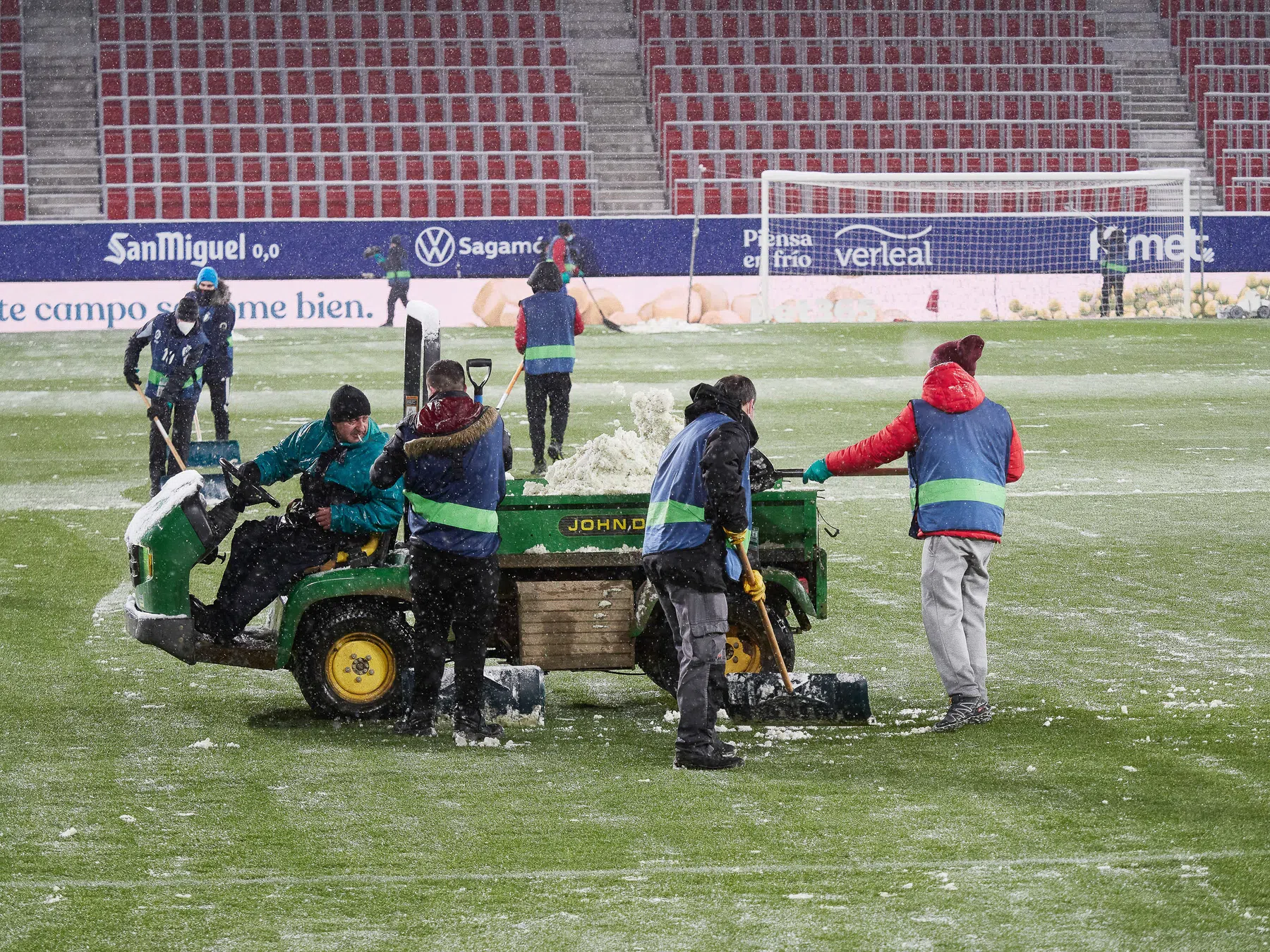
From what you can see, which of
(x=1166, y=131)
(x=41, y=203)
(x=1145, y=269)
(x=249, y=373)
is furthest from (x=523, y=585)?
(x=1166, y=131)

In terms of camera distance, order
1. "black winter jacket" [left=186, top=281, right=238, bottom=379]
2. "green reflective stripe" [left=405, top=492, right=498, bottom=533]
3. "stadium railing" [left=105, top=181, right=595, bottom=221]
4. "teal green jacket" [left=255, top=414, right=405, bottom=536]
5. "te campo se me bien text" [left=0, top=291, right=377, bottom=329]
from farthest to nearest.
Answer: "stadium railing" [left=105, top=181, right=595, bottom=221] → "te campo se me bien text" [left=0, top=291, right=377, bottom=329] → "black winter jacket" [left=186, top=281, right=238, bottom=379] → "teal green jacket" [left=255, top=414, right=405, bottom=536] → "green reflective stripe" [left=405, top=492, right=498, bottom=533]

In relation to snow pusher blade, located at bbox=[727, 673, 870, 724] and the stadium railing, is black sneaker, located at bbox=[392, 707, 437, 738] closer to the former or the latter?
snow pusher blade, located at bbox=[727, 673, 870, 724]

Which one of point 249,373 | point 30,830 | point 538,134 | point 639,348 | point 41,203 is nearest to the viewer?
point 30,830

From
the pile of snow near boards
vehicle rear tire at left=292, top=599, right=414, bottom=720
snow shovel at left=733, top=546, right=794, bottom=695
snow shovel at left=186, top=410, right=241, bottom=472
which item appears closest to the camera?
snow shovel at left=733, top=546, right=794, bottom=695

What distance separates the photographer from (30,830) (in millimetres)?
5891

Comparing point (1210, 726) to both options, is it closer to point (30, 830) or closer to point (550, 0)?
point (30, 830)

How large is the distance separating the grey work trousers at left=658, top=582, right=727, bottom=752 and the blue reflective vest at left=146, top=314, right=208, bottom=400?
8.45 meters

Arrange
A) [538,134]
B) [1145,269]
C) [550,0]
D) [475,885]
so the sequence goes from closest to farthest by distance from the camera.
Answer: [475,885] < [1145,269] < [538,134] < [550,0]

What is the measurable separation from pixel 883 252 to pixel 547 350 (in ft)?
49.2

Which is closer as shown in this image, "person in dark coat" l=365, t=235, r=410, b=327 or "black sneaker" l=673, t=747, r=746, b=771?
"black sneaker" l=673, t=747, r=746, b=771

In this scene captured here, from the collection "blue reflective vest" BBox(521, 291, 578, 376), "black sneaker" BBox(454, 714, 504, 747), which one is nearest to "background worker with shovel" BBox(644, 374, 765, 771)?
"black sneaker" BBox(454, 714, 504, 747)

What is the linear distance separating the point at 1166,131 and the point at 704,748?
32863mm

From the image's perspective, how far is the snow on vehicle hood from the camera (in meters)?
7.61

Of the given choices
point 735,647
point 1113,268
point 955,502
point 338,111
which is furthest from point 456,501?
point 338,111
